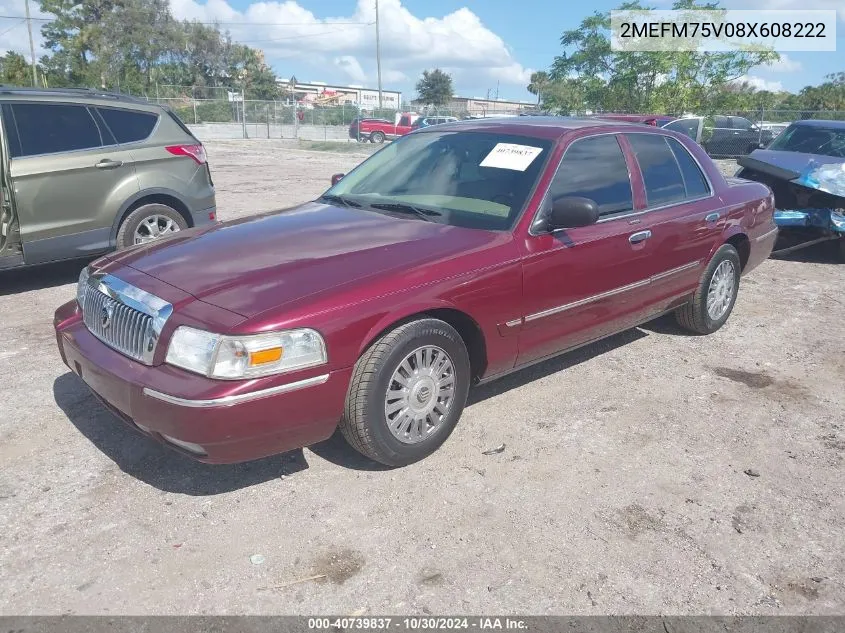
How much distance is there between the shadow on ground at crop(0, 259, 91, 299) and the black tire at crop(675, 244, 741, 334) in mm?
5329

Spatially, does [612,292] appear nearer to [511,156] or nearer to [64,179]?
[511,156]

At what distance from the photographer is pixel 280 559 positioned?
2.77m

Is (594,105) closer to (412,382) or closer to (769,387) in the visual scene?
(769,387)

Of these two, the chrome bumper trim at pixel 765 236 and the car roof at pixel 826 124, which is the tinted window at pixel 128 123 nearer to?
the chrome bumper trim at pixel 765 236

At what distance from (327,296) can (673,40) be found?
1646 cm

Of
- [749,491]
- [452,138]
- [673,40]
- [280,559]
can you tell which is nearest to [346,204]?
[452,138]

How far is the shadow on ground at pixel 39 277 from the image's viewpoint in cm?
652

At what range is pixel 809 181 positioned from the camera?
26.4 ft

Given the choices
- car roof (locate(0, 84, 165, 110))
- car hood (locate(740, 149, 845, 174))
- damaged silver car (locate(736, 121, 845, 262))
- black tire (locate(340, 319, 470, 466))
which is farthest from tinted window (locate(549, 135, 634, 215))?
car hood (locate(740, 149, 845, 174))

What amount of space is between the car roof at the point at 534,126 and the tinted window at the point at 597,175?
0.13 meters

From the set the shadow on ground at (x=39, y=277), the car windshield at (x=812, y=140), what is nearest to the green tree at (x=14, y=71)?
the shadow on ground at (x=39, y=277)

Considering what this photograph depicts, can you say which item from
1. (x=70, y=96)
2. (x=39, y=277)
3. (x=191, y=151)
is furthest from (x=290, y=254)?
(x=39, y=277)

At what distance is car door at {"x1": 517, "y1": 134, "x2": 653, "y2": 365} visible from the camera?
3.83 m

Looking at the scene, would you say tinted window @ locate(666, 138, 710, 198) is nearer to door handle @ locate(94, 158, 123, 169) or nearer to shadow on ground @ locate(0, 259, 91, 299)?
door handle @ locate(94, 158, 123, 169)
